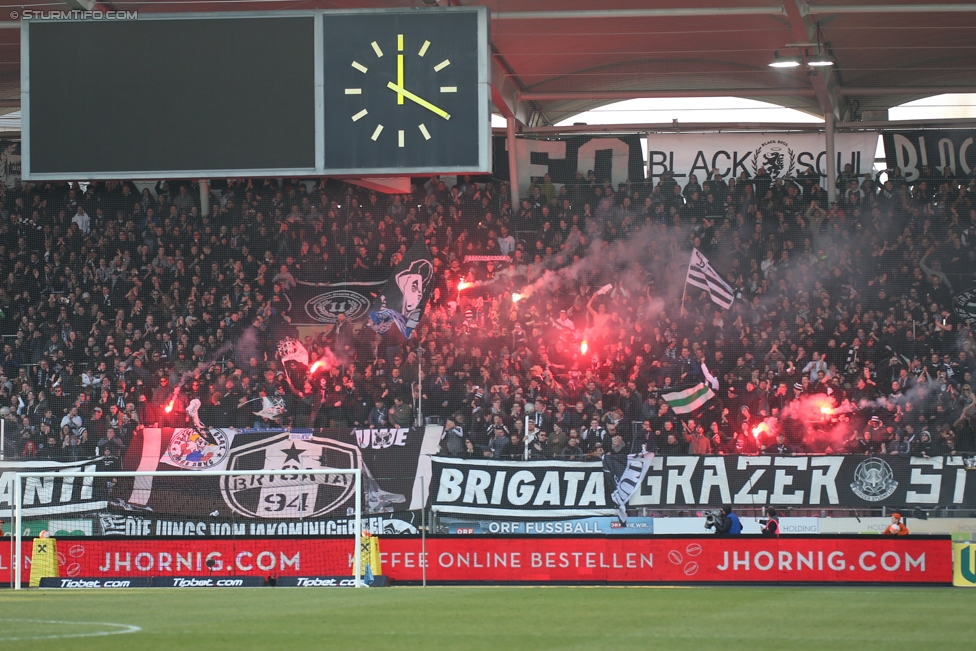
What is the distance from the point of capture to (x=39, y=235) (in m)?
29.1

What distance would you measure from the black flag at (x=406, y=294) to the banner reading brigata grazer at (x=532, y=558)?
23.1 feet

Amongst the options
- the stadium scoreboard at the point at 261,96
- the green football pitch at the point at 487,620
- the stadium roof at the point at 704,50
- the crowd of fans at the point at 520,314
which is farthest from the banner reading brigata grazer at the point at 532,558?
the stadium roof at the point at 704,50

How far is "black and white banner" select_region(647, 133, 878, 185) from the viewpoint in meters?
30.5

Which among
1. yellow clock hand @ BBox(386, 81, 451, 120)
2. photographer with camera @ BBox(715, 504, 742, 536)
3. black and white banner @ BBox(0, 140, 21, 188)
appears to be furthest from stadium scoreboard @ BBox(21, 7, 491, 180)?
black and white banner @ BBox(0, 140, 21, 188)

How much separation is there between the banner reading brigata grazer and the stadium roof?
9182 mm

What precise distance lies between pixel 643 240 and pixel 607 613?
15.6m

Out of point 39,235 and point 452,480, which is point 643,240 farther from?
point 39,235

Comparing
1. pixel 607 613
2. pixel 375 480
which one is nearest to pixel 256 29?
pixel 607 613

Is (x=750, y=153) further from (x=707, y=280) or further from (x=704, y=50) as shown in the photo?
(x=707, y=280)

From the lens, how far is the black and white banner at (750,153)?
30.5 m

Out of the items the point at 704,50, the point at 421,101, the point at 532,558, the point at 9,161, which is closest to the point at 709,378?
the point at 532,558

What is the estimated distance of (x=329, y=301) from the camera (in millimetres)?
28047

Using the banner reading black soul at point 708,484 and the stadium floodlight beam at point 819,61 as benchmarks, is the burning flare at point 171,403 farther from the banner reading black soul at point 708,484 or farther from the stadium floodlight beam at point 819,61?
the stadium floodlight beam at point 819,61

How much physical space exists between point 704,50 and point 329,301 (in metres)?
9.94
